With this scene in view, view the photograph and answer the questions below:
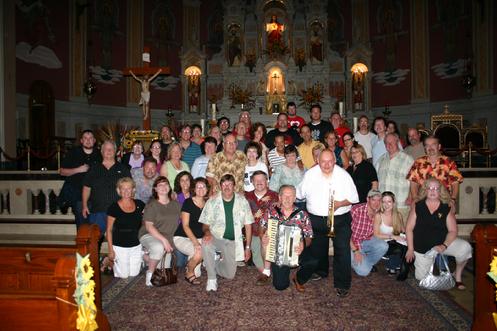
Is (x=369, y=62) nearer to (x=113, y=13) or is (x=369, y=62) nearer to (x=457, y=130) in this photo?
(x=457, y=130)

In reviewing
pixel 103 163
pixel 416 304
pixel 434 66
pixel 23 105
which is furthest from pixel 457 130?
pixel 23 105

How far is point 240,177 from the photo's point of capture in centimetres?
611

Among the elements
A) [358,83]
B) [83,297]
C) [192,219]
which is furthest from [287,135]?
[358,83]

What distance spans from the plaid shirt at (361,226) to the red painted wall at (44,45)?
1318 centimetres

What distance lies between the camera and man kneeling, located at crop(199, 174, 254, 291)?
5.53m

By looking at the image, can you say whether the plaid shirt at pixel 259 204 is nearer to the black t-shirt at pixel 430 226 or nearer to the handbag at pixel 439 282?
the black t-shirt at pixel 430 226

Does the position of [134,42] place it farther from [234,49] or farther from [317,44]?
[317,44]

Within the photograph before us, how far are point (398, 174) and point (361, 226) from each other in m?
1.03

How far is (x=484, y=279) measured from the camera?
375cm

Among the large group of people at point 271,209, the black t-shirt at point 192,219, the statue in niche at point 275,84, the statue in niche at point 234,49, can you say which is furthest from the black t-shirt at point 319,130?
the statue in niche at point 234,49

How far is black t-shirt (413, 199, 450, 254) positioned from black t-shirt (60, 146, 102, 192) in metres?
4.59

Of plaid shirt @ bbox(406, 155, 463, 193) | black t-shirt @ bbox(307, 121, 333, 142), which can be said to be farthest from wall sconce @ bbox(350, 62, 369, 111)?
plaid shirt @ bbox(406, 155, 463, 193)

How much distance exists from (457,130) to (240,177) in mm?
11700

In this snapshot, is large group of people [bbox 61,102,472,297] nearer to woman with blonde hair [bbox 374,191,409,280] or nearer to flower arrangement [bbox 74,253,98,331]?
woman with blonde hair [bbox 374,191,409,280]
